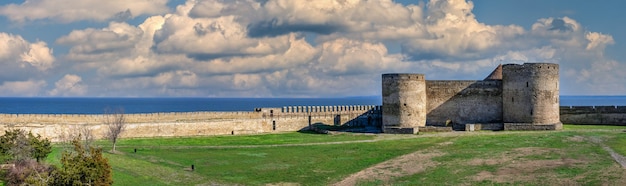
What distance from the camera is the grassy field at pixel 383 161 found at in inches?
1053

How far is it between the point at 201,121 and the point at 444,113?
2091cm

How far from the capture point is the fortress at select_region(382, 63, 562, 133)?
49.4 meters

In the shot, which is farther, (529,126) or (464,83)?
(464,83)

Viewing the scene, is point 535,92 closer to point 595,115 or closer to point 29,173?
point 595,115

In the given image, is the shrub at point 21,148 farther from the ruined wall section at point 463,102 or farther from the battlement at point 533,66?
the battlement at point 533,66

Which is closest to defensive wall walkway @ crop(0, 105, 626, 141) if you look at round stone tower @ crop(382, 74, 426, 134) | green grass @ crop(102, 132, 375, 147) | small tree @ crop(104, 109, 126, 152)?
small tree @ crop(104, 109, 126, 152)

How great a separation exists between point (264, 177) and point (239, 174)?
1.61 metres

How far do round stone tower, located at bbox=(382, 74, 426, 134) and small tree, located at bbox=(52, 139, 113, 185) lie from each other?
3077 cm

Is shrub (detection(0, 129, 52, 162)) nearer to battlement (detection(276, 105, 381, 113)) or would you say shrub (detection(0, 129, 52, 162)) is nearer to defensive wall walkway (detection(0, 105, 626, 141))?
defensive wall walkway (detection(0, 105, 626, 141))

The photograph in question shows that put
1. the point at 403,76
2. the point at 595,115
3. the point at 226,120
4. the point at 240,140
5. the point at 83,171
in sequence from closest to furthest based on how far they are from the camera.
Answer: the point at 83,171 → the point at 240,140 → the point at 403,76 → the point at 226,120 → the point at 595,115

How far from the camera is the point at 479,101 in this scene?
52.8 metres

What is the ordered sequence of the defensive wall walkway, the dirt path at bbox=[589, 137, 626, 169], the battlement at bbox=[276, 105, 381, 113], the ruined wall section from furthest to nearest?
1. the battlement at bbox=[276, 105, 381, 113]
2. the ruined wall section
3. the defensive wall walkway
4. the dirt path at bbox=[589, 137, 626, 169]

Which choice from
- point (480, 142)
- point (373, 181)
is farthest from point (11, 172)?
point (480, 142)

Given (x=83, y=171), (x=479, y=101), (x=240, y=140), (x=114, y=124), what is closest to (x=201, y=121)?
(x=240, y=140)
